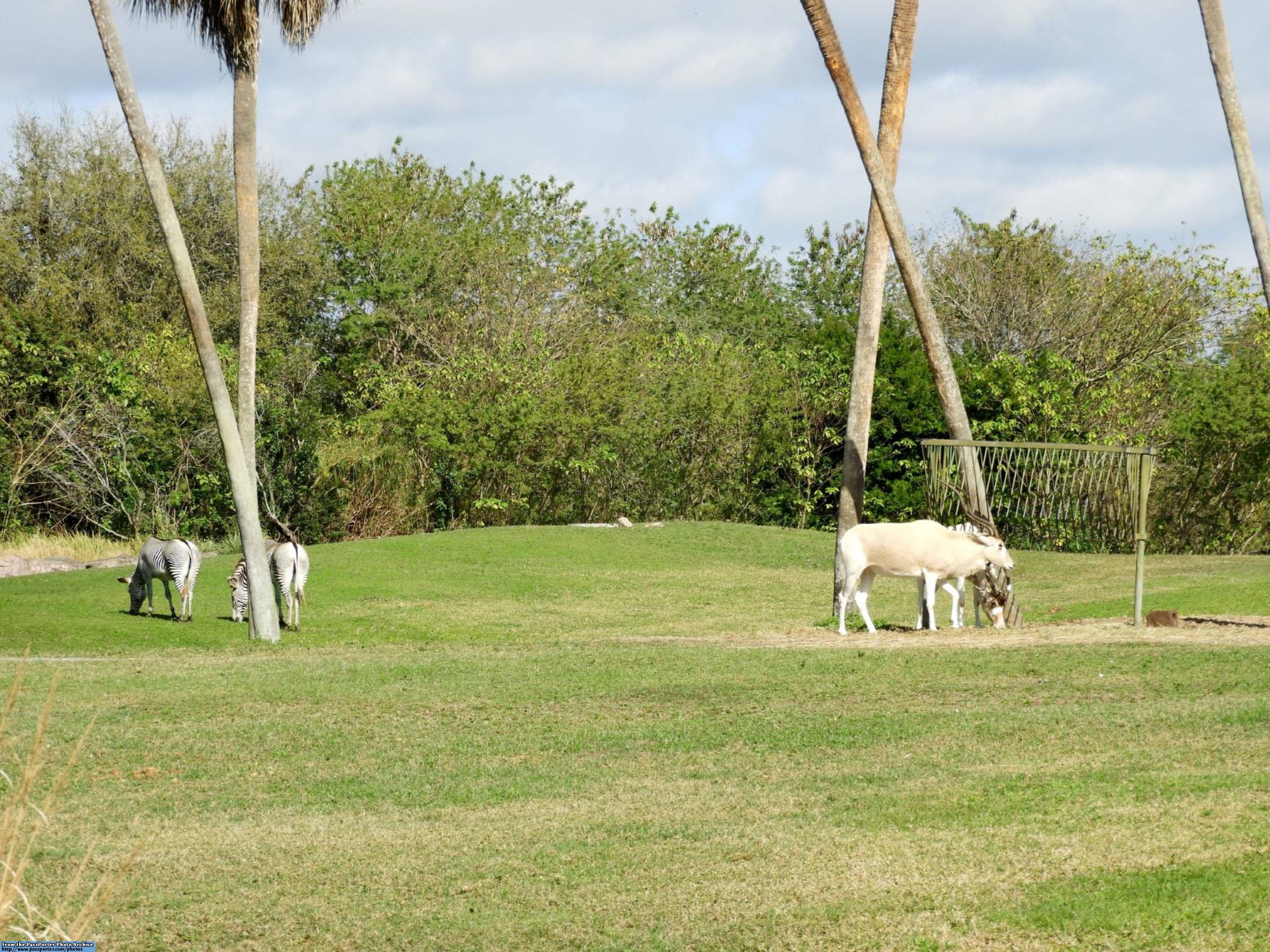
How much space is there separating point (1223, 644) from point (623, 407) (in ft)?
86.6

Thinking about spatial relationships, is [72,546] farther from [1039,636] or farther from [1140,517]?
[1140,517]

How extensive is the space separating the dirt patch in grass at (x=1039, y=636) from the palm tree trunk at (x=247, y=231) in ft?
21.6

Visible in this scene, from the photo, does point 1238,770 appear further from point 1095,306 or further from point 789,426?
point 1095,306

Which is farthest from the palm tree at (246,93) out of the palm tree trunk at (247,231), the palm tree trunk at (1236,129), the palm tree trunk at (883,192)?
the palm tree trunk at (1236,129)

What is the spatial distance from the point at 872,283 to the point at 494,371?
19501mm

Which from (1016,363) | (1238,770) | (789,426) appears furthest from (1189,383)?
(1238,770)

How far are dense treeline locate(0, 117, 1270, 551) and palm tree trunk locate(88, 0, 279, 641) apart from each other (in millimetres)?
16171

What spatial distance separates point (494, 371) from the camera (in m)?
39.1

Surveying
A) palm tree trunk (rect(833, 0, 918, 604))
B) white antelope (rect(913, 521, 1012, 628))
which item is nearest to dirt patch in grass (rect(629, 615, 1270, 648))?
white antelope (rect(913, 521, 1012, 628))

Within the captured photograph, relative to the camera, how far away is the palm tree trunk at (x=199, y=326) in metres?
18.1

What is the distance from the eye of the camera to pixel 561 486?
41375 millimetres

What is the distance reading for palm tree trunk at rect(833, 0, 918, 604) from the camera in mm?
20281

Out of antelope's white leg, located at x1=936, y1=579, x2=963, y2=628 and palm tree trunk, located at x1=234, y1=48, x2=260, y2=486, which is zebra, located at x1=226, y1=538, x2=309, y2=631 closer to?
palm tree trunk, located at x1=234, y1=48, x2=260, y2=486

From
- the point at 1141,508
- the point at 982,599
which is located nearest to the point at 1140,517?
the point at 1141,508
